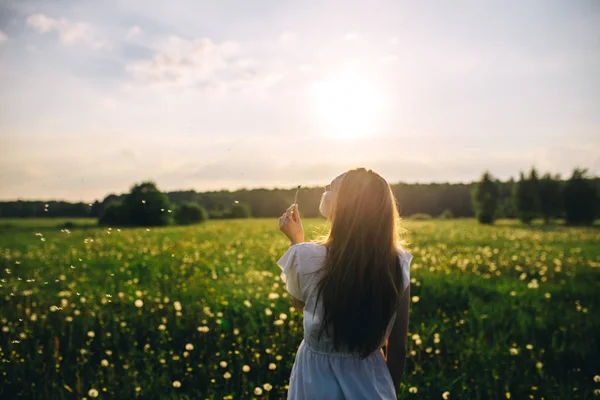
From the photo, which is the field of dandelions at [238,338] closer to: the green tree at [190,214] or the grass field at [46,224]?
the grass field at [46,224]

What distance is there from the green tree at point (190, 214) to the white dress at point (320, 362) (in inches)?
1508

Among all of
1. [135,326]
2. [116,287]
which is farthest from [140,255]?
[135,326]

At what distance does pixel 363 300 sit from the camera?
2.48 m

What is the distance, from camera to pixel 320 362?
2.61m

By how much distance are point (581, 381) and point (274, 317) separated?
3.40 meters

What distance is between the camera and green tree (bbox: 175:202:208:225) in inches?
1591

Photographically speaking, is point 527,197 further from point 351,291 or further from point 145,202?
point 351,291

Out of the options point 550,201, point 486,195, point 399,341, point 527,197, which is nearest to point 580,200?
point 550,201

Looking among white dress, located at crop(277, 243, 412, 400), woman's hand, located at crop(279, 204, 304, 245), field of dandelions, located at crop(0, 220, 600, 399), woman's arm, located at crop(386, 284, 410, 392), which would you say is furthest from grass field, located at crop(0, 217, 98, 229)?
woman's arm, located at crop(386, 284, 410, 392)

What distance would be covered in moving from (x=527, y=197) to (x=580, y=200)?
5136 mm

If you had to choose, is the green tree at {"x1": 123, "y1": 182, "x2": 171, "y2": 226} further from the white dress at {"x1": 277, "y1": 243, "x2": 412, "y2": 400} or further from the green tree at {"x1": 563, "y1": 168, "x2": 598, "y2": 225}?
the green tree at {"x1": 563, "y1": 168, "x2": 598, "y2": 225}

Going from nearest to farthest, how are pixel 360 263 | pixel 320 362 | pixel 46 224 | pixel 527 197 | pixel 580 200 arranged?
1. pixel 360 263
2. pixel 320 362
3. pixel 46 224
4. pixel 580 200
5. pixel 527 197

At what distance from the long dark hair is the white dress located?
6 centimetres

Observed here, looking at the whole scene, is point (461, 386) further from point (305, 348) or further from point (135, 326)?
point (135, 326)
